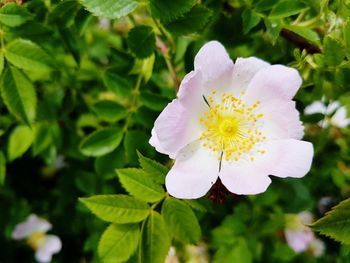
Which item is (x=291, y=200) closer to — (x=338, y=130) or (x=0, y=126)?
(x=338, y=130)

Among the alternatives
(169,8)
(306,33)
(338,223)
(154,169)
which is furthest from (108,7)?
(338,223)

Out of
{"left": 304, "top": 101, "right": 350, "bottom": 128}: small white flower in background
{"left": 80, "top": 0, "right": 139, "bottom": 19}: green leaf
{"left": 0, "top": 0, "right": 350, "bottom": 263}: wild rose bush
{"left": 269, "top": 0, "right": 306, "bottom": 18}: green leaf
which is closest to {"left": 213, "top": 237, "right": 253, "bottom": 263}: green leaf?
{"left": 0, "top": 0, "right": 350, "bottom": 263}: wild rose bush

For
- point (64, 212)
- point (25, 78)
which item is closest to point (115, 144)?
point (25, 78)

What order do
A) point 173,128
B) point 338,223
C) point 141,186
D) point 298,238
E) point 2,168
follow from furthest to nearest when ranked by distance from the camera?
point 298,238
point 2,168
point 141,186
point 173,128
point 338,223

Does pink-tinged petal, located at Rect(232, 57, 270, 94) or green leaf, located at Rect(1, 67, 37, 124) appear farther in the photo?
green leaf, located at Rect(1, 67, 37, 124)

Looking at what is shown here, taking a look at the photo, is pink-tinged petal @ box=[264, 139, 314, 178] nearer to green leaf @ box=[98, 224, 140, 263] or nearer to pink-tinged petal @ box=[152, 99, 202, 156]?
pink-tinged petal @ box=[152, 99, 202, 156]

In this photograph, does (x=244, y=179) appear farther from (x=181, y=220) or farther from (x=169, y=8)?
(x=169, y=8)
